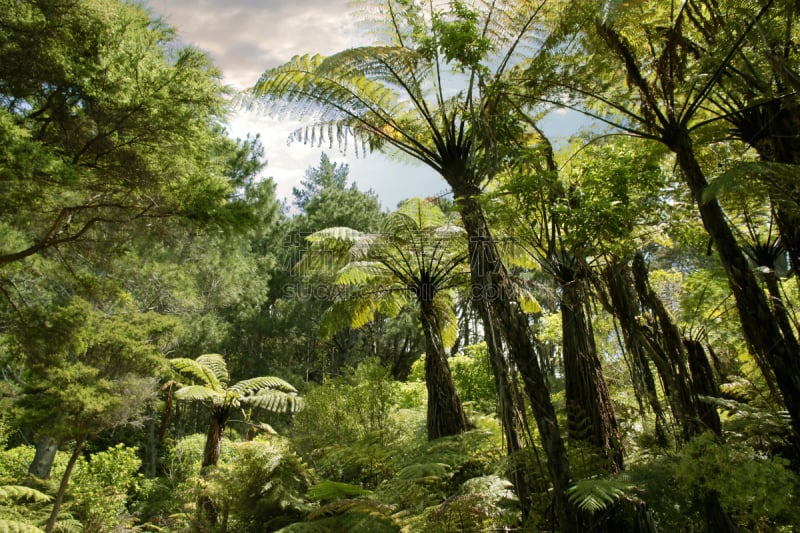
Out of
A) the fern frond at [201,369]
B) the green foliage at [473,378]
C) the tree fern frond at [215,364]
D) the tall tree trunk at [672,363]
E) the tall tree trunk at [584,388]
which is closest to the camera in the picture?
the tall tree trunk at [672,363]

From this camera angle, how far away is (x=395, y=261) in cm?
582

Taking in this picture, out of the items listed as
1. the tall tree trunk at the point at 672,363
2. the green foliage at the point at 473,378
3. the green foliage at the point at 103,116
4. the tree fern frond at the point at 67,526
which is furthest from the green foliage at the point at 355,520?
the green foliage at the point at 473,378

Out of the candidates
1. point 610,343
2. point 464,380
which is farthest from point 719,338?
point 464,380

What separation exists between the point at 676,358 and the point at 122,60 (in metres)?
6.08

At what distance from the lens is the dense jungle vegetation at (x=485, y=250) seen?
9.21ft

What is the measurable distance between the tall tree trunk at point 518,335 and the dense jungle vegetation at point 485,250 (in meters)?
0.02

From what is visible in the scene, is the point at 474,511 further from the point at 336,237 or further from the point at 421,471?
the point at 336,237

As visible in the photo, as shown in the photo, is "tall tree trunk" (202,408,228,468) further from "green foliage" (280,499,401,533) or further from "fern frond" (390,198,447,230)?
"fern frond" (390,198,447,230)

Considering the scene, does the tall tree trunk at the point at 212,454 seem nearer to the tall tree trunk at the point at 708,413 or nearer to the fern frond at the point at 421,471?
the fern frond at the point at 421,471

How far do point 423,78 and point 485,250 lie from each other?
5.76ft

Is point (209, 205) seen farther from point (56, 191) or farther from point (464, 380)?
point (464, 380)

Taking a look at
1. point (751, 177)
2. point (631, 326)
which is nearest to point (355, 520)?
point (631, 326)

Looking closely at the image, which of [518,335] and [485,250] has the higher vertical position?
[485,250]

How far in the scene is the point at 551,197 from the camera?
359 cm
